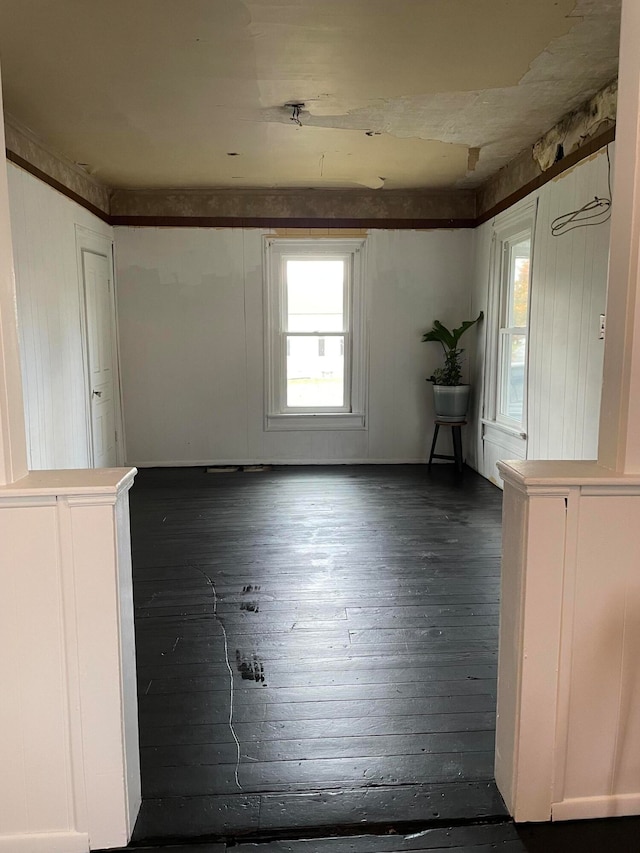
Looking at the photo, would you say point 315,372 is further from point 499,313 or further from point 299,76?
point 299,76

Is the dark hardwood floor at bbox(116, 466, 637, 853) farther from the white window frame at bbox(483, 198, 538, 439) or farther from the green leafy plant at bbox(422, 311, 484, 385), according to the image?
the green leafy plant at bbox(422, 311, 484, 385)

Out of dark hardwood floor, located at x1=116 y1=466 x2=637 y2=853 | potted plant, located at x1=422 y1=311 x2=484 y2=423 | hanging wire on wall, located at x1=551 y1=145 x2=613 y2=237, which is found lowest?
dark hardwood floor, located at x1=116 y1=466 x2=637 y2=853

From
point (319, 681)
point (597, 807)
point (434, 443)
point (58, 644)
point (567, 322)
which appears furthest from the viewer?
point (434, 443)

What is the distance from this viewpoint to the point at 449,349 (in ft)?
20.0

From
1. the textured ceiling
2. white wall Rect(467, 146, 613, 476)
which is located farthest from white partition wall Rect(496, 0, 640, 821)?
white wall Rect(467, 146, 613, 476)

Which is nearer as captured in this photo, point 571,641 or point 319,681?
point 571,641

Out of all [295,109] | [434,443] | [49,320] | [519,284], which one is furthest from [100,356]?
[519,284]

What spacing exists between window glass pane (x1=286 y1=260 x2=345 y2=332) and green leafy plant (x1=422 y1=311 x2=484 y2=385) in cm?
95

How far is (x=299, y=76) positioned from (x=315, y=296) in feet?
9.77

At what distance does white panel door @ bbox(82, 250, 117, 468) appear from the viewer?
16.8ft

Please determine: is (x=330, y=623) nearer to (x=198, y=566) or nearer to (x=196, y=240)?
(x=198, y=566)

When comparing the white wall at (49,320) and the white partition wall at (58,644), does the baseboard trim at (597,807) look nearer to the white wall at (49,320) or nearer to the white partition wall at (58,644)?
the white partition wall at (58,644)

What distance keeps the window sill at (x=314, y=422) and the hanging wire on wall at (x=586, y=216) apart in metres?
2.74

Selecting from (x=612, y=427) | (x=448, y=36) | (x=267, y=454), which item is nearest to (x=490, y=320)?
(x=267, y=454)
